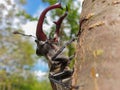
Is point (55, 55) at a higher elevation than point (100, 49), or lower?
lower

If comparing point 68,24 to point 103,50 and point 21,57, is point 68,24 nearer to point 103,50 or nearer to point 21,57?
point 103,50

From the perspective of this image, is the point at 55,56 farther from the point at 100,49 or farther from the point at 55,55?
the point at 100,49

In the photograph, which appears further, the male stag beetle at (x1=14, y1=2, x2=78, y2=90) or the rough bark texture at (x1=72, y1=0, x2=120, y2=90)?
the male stag beetle at (x1=14, y1=2, x2=78, y2=90)

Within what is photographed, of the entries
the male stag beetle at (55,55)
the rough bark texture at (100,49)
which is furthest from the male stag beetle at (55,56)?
the rough bark texture at (100,49)

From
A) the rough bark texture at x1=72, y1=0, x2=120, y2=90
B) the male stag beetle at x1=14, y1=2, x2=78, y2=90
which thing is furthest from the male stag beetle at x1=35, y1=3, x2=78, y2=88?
the rough bark texture at x1=72, y1=0, x2=120, y2=90

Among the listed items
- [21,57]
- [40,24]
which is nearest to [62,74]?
[40,24]

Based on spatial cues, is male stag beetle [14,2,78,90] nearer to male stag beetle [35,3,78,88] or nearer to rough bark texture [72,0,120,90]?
male stag beetle [35,3,78,88]

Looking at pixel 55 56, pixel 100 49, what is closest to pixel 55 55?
pixel 55 56

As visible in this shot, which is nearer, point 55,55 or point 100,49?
point 100,49

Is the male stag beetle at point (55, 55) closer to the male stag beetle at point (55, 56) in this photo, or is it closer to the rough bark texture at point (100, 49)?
the male stag beetle at point (55, 56)
